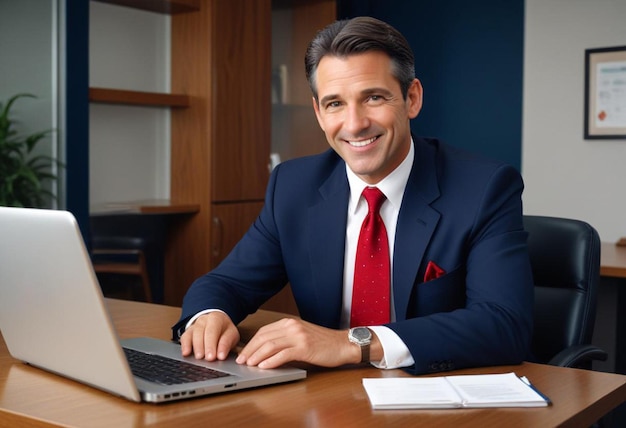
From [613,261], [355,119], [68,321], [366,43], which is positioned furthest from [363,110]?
[613,261]

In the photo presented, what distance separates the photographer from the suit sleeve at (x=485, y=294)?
1678 mm

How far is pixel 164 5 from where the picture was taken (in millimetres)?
4496

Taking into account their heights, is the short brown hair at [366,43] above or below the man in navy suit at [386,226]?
above

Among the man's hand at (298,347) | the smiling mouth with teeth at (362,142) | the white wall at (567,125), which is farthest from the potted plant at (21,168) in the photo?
the white wall at (567,125)

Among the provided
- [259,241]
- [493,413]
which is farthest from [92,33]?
[493,413]

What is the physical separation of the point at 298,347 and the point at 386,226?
0.59 meters

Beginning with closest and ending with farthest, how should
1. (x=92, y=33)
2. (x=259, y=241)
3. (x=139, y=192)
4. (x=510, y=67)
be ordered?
(x=259, y=241) → (x=92, y=33) → (x=139, y=192) → (x=510, y=67)

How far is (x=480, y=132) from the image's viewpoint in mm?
5426

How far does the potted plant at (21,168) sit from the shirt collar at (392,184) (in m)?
2.10

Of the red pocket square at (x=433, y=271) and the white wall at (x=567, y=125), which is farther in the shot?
the white wall at (x=567, y=125)

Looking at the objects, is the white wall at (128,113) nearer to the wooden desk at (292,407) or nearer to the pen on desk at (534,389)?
the wooden desk at (292,407)

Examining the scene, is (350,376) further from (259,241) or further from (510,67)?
(510,67)

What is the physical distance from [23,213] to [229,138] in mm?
3255

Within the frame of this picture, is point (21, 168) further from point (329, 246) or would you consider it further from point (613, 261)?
point (613, 261)
